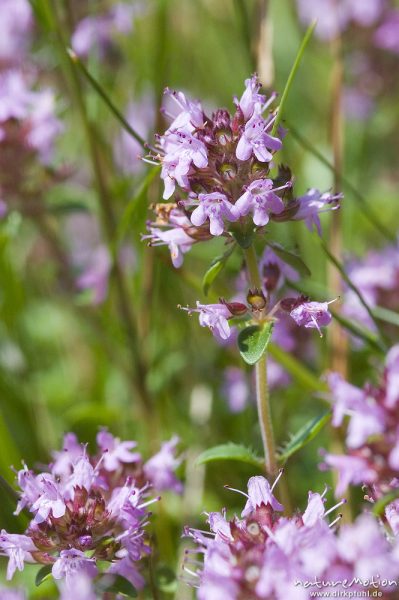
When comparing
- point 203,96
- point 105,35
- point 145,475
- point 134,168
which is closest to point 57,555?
point 145,475

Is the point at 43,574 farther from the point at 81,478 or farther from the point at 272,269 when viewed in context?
the point at 272,269

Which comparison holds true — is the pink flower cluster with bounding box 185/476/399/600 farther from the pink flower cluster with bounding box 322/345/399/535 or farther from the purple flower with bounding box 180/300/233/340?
the purple flower with bounding box 180/300/233/340

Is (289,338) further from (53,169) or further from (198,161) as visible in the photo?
(198,161)

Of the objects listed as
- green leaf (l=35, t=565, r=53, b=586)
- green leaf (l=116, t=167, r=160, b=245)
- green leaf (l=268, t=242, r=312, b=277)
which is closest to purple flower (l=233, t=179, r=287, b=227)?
green leaf (l=268, t=242, r=312, b=277)

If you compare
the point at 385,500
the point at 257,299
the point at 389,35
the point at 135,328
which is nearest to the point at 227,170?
the point at 257,299

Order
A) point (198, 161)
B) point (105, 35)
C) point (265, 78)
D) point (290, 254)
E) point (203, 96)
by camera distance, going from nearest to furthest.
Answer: point (198, 161), point (290, 254), point (265, 78), point (105, 35), point (203, 96)
